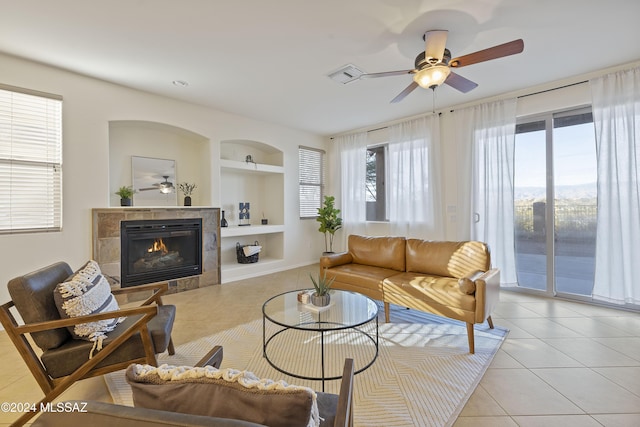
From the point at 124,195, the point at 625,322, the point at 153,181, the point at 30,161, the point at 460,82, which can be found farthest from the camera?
the point at 153,181

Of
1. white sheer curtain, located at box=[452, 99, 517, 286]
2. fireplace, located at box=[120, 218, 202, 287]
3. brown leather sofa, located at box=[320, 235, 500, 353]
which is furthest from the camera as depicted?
white sheer curtain, located at box=[452, 99, 517, 286]

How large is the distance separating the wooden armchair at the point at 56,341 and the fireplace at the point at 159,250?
2028 mm

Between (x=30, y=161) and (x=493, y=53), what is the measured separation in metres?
4.63

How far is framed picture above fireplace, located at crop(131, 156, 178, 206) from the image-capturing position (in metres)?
4.25

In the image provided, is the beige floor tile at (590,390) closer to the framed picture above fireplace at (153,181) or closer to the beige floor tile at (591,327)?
the beige floor tile at (591,327)

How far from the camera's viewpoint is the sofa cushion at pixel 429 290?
2.48 metres

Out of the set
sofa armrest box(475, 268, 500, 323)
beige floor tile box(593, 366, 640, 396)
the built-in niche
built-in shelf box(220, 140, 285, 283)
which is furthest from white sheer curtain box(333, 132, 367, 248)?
beige floor tile box(593, 366, 640, 396)

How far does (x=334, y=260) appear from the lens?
3.64 m

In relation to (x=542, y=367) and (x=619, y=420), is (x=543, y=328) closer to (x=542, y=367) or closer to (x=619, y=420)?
(x=542, y=367)

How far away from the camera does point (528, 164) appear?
13.1ft

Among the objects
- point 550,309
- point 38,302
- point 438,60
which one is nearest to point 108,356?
point 38,302

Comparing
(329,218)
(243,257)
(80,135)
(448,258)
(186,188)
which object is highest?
(80,135)

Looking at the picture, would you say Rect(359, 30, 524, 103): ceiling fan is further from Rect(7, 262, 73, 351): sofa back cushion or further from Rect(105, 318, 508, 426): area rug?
Rect(7, 262, 73, 351): sofa back cushion

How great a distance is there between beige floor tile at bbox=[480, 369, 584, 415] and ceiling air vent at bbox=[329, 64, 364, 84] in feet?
9.93
